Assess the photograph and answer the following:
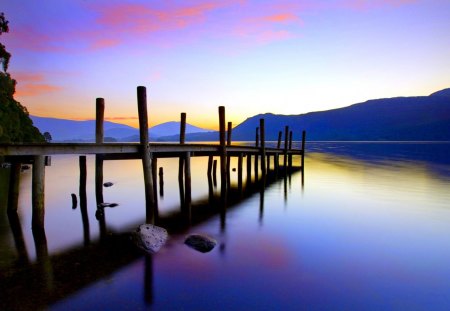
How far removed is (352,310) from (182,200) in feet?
42.2

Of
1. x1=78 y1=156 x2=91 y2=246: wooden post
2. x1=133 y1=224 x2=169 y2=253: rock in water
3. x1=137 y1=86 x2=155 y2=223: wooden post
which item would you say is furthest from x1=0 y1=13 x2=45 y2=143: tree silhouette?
x1=133 y1=224 x2=169 y2=253: rock in water

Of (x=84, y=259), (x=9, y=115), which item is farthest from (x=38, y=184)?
(x=9, y=115)

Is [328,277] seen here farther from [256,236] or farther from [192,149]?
[192,149]

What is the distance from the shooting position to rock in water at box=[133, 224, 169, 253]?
9.37 m

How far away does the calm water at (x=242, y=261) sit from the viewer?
667cm

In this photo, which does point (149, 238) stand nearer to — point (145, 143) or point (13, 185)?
point (145, 143)

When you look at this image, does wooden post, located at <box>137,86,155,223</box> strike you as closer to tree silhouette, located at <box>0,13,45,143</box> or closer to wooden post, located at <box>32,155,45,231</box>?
wooden post, located at <box>32,155,45,231</box>

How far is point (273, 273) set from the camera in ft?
26.7

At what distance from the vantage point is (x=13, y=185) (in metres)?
12.9

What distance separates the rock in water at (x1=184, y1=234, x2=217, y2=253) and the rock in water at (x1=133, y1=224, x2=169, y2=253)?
79 cm

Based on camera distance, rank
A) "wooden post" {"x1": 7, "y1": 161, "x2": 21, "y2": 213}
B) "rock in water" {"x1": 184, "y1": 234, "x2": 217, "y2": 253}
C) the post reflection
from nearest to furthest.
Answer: the post reflection → "rock in water" {"x1": 184, "y1": 234, "x2": 217, "y2": 253} → "wooden post" {"x1": 7, "y1": 161, "x2": 21, "y2": 213}

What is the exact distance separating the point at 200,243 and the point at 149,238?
4.83 ft

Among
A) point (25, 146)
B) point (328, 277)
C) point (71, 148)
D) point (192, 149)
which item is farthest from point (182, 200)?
point (328, 277)

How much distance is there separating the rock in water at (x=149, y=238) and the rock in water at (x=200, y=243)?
79 centimetres
